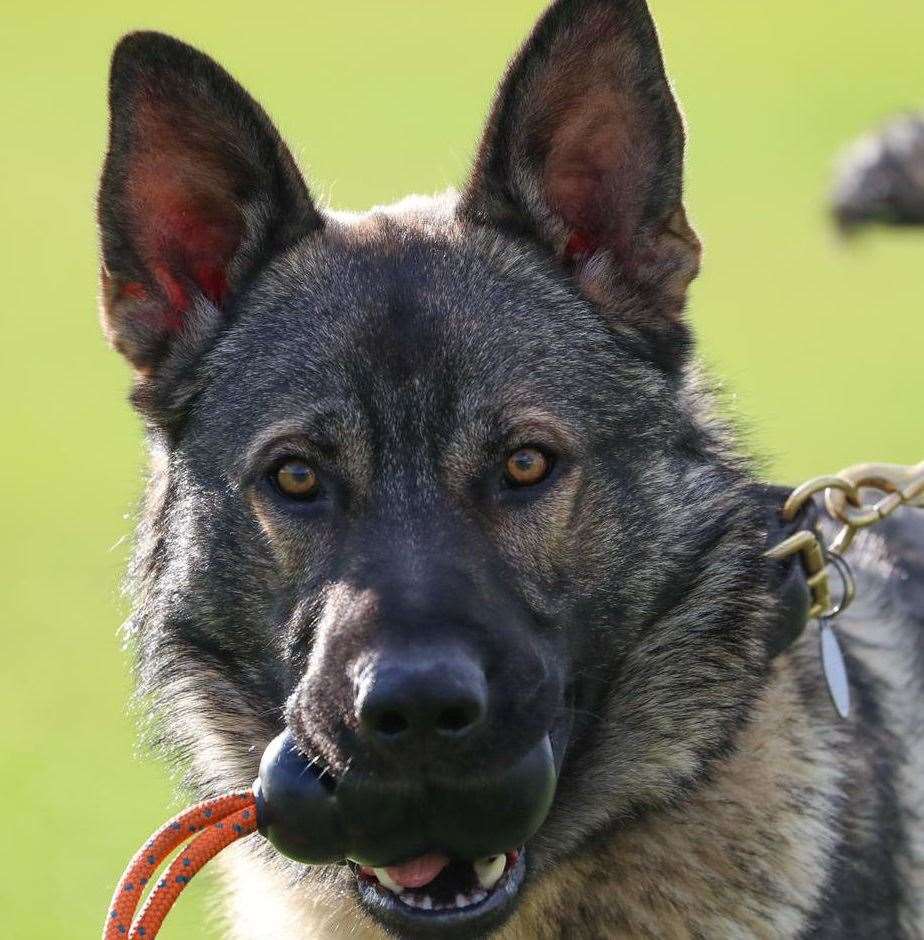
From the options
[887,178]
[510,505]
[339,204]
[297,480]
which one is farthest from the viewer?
[339,204]

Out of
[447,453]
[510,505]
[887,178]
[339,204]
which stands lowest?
[510,505]

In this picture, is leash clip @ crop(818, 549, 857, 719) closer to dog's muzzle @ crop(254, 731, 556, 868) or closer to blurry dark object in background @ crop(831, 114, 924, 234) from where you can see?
dog's muzzle @ crop(254, 731, 556, 868)

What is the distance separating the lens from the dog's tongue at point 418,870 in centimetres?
354

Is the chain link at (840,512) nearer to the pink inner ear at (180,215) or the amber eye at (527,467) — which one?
the amber eye at (527,467)

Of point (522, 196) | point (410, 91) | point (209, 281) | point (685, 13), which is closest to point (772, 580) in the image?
point (522, 196)

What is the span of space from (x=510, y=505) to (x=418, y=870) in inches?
30.4

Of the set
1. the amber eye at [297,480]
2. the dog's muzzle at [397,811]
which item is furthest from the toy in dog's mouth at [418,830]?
the amber eye at [297,480]

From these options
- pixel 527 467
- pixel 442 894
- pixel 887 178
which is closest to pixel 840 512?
pixel 527 467

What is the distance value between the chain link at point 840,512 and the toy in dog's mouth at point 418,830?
2.94 feet

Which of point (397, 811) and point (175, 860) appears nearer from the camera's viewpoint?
point (397, 811)

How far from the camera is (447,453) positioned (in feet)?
12.0

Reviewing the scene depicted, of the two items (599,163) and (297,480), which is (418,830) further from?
(599,163)

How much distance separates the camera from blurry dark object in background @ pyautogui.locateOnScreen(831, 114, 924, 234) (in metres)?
6.99

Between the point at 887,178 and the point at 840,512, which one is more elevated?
the point at 887,178
